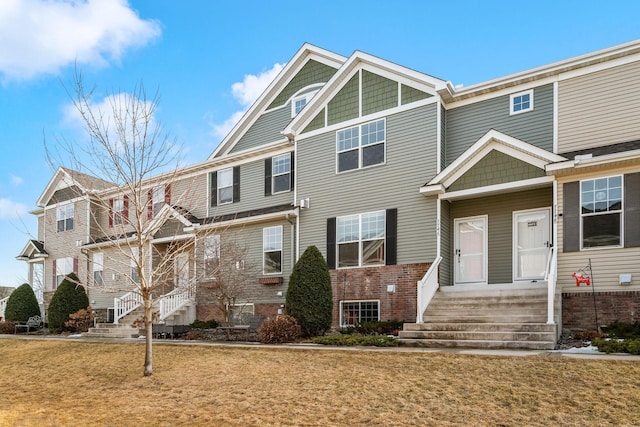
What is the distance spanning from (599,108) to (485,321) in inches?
248

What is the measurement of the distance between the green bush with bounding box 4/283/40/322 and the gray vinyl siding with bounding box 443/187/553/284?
20418 mm

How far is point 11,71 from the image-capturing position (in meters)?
15.2

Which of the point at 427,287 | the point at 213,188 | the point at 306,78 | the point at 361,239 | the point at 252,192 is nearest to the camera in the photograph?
the point at 427,287

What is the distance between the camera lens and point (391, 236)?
15.2 metres

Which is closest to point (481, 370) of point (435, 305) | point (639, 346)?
point (639, 346)

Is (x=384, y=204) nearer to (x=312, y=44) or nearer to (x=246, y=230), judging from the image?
(x=246, y=230)

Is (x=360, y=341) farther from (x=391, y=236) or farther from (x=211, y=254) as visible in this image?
(x=211, y=254)

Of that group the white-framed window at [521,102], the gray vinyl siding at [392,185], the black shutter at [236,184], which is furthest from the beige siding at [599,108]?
the black shutter at [236,184]

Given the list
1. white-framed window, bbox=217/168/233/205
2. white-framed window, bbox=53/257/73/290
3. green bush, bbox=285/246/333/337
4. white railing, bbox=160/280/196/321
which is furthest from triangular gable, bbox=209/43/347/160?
white-framed window, bbox=53/257/73/290

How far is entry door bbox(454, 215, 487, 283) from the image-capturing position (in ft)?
47.4

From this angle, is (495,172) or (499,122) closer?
(495,172)

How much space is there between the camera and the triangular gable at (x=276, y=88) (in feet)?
64.0

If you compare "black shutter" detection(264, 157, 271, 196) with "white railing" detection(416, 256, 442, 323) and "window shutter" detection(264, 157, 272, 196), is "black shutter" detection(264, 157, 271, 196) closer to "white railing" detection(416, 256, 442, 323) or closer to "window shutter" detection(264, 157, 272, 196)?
"window shutter" detection(264, 157, 272, 196)

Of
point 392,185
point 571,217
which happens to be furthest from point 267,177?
point 571,217
